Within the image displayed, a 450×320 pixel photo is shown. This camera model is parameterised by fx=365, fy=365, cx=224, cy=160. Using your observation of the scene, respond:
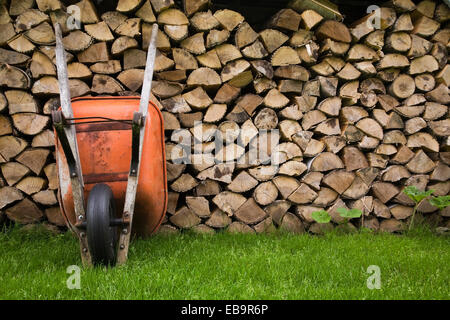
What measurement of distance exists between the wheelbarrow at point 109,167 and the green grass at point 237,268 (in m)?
0.16

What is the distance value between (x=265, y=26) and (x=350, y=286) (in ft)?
6.25

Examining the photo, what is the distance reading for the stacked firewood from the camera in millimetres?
2322

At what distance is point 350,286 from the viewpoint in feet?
5.32

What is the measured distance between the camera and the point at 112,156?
1.89m

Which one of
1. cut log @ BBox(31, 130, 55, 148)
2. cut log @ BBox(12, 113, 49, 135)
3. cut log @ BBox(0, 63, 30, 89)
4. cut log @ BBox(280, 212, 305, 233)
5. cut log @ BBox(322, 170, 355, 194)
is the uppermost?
cut log @ BBox(0, 63, 30, 89)

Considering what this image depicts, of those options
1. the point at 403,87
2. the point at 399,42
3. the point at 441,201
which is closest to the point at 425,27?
the point at 399,42

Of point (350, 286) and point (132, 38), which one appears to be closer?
point (350, 286)

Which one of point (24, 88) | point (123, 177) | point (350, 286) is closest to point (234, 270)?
point (350, 286)

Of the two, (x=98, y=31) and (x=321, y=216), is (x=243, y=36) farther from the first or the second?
(x=321, y=216)

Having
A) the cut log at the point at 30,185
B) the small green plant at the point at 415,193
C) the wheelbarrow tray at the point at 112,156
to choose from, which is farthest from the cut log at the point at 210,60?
the small green plant at the point at 415,193

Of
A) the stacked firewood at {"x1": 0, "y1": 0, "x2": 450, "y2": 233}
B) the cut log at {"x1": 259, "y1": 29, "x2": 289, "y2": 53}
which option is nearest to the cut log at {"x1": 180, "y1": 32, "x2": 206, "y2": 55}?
the stacked firewood at {"x1": 0, "y1": 0, "x2": 450, "y2": 233}

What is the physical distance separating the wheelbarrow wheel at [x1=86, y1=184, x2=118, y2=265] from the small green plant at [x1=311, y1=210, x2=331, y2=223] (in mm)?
1392

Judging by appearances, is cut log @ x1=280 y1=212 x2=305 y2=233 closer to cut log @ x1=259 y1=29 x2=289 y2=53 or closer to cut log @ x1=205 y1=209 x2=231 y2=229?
cut log @ x1=205 y1=209 x2=231 y2=229
